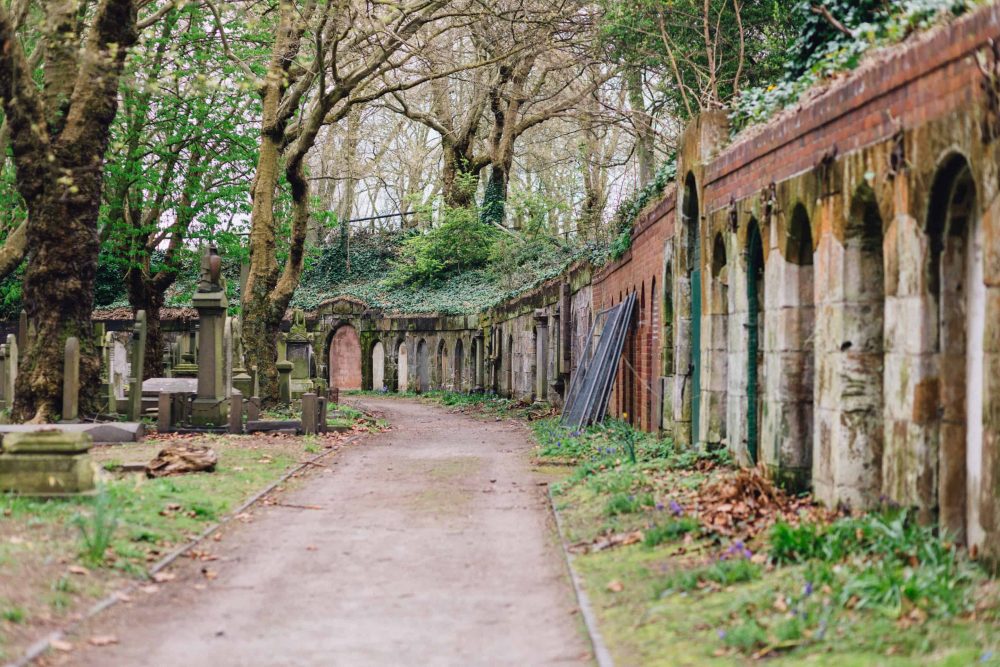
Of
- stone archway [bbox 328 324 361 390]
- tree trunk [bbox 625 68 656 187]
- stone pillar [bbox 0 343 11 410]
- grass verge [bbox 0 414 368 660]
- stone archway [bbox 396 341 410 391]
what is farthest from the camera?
stone archway [bbox 328 324 361 390]

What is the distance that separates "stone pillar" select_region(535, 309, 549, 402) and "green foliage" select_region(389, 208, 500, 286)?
48.5ft

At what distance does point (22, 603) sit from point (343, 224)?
141ft

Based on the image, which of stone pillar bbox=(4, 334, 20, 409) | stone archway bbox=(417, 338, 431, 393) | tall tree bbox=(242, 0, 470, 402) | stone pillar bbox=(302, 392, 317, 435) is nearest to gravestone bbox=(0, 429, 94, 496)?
stone pillar bbox=(302, 392, 317, 435)

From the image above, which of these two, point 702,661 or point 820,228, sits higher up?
point 820,228

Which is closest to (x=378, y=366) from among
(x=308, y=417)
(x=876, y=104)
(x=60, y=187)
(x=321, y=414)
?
(x=321, y=414)

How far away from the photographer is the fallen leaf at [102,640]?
20.0 ft

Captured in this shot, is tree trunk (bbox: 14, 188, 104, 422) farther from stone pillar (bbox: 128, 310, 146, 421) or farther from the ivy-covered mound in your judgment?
the ivy-covered mound

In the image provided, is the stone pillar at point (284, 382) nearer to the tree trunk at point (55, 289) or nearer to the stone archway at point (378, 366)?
the tree trunk at point (55, 289)

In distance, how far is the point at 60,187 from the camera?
654 inches

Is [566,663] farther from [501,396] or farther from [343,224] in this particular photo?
[343,224]

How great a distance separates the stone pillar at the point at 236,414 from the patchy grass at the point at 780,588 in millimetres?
9716

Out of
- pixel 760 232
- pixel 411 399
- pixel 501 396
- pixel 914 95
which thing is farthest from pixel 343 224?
pixel 914 95

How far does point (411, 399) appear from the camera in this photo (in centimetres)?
3775

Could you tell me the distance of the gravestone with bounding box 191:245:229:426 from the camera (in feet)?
62.3
